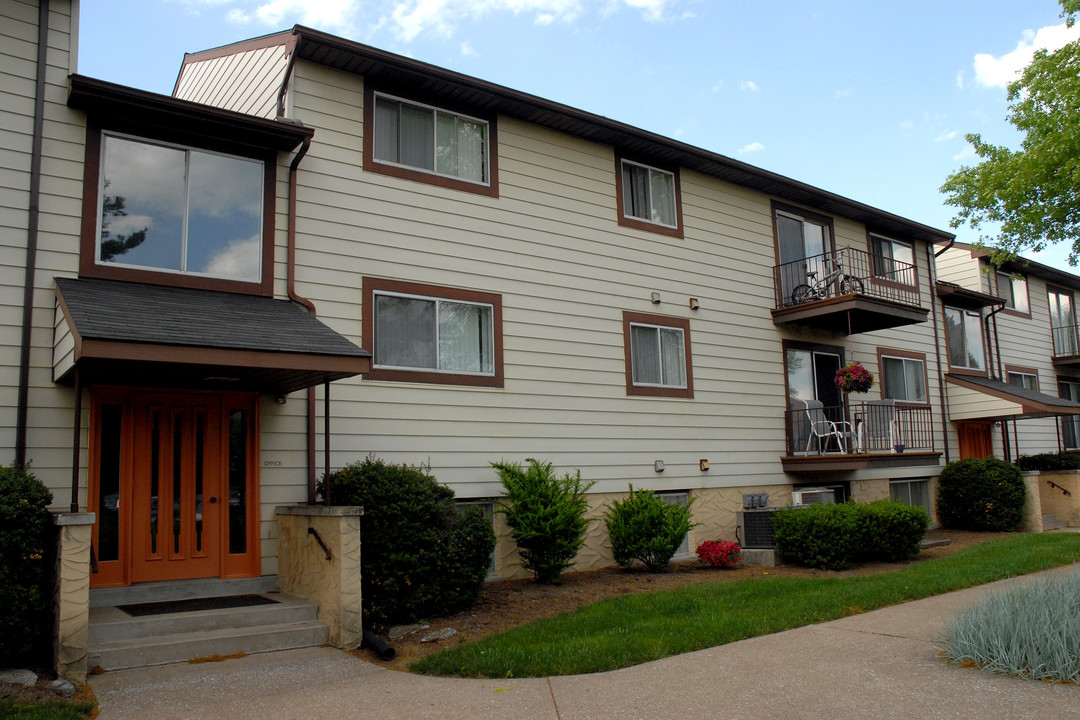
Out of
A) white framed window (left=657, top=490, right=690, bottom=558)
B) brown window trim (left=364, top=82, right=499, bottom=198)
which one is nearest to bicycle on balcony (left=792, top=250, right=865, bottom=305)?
white framed window (left=657, top=490, right=690, bottom=558)

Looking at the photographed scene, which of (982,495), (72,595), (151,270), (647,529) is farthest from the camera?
(982,495)

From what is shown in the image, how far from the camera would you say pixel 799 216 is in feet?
56.0

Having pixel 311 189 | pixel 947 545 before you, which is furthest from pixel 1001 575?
pixel 311 189

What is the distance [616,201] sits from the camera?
45.7 ft

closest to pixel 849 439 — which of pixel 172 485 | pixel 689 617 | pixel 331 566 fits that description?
pixel 689 617

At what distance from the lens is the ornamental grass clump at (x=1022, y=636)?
19.4 ft

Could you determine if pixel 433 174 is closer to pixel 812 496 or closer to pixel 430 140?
pixel 430 140

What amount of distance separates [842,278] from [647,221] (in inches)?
173

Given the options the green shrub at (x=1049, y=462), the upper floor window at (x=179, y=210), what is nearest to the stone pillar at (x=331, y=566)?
the upper floor window at (x=179, y=210)

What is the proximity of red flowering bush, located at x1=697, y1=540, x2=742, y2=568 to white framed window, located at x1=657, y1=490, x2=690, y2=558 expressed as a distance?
3.18 ft

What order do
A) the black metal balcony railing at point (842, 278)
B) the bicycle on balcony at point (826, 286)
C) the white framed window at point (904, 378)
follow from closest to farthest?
the bicycle on balcony at point (826, 286)
the black metal balcony railing at point (842, 278)
the white framed window at point (904, 378)

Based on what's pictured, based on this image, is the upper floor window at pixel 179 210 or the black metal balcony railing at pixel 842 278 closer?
the upper floor window at pixel 179 210

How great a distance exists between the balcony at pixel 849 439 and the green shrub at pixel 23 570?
12.0 m

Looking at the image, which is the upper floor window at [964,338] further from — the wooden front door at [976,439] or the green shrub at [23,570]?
the green shrub at [23,570]
